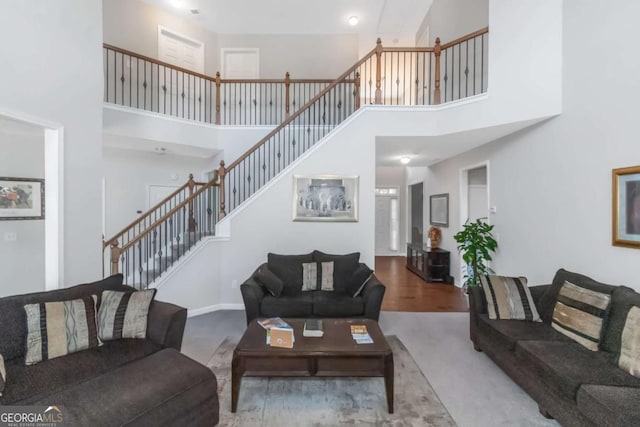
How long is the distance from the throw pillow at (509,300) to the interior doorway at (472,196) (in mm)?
2666

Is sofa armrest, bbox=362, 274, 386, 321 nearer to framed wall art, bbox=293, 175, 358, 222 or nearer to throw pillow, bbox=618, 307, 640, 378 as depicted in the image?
framed wall art, bbox=293, 175, 358, 222

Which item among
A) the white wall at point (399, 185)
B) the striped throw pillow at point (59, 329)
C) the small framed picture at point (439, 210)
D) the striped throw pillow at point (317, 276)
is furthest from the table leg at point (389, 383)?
the white wall at point (399, 185)

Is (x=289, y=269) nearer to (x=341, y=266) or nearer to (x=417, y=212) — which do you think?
(x=341, y=266)

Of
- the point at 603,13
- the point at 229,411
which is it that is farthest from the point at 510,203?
the point at 229,411

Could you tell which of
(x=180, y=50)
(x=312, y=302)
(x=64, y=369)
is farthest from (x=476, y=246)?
(x=180, y=50)

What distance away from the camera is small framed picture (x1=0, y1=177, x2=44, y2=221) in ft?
12.2

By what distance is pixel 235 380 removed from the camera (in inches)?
85.5

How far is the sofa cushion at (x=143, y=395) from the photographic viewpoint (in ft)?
5.04

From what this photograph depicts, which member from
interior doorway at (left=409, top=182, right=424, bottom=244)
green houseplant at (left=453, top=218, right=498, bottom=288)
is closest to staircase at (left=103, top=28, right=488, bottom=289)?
green houseplant at (left=453, top=218, right=498, bottom=288)

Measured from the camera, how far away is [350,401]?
2.31 meters

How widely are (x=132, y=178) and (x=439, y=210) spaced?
6.32m

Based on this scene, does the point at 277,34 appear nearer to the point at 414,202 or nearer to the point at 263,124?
the point at 263,124

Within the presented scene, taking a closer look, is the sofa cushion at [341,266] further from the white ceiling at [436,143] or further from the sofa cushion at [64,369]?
the sofa cushion at [64,369]

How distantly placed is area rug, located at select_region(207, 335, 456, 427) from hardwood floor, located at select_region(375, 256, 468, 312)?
77.9 inches
